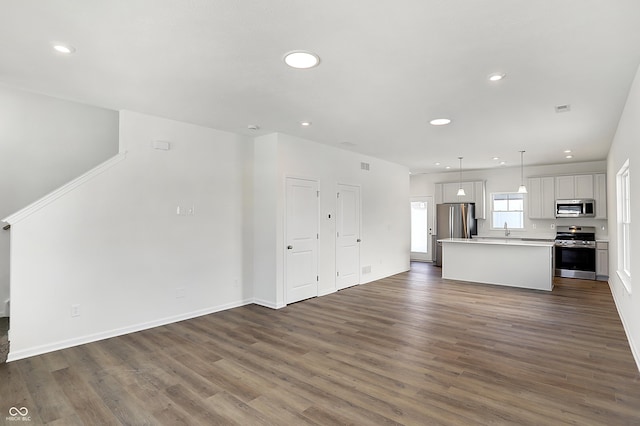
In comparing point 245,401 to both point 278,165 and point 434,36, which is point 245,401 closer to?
point 434,36

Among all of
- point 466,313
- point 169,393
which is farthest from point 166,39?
point 466,313

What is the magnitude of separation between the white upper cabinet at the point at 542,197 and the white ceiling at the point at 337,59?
3686 mm

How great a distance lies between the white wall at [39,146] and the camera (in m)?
4.11

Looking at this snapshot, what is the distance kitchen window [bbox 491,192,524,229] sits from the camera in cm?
877

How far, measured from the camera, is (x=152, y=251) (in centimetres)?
440

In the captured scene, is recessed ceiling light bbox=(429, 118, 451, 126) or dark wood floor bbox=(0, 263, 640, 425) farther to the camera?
recessed ceiling light bbox=(429, 118, 451, 126)

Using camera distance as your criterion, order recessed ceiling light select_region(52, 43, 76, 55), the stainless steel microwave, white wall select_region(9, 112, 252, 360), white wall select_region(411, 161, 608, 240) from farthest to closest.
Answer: white wall select_region(411, 161, 608, 240)
the stainless steel microwave
white wall select_region(9, 112, 252, 360)
recessed ceiling light select_region(52, 43, 76, 55)

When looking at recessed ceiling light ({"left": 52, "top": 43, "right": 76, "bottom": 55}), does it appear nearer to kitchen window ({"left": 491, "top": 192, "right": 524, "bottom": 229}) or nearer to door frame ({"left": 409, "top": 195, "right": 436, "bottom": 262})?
door frame ({"left": 409, "top": 195, "right": 436, "bottom": 262})

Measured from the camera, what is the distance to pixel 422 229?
34.5 ft

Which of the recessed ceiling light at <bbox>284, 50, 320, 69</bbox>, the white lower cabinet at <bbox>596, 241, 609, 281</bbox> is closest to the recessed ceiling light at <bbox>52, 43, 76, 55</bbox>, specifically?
the recessed ceiling light at <bbox>284, 50, 320, 69</bbox>

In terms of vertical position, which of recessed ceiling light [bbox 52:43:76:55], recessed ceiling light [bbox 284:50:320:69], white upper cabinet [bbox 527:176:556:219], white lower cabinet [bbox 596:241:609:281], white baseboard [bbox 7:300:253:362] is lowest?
white baseboard [bbox 7:300:253:362]

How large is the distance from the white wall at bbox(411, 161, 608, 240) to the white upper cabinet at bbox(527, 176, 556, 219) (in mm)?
212

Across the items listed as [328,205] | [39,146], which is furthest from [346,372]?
[39,146]

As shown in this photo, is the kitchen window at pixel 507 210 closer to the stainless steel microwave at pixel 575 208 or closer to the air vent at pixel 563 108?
the stainless steel microwave at pixel 575 208
